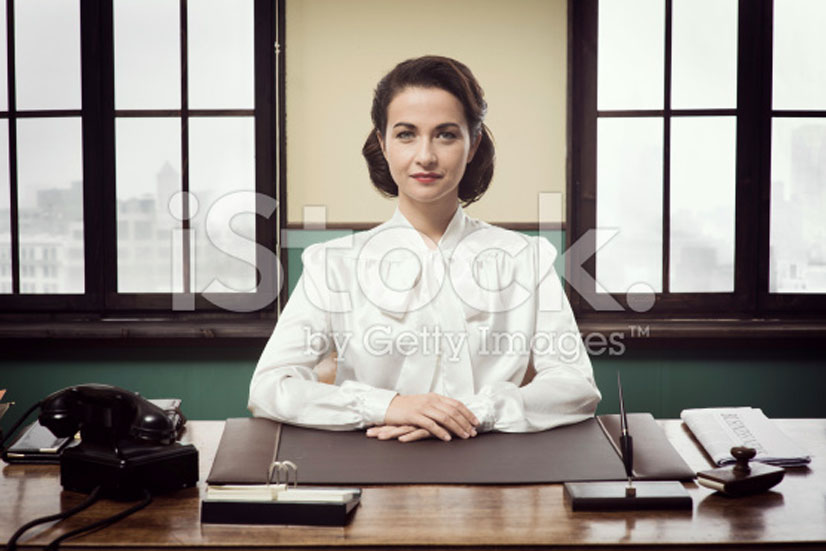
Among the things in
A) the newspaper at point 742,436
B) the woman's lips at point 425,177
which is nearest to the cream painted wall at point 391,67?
the woman's lips at point 425,177

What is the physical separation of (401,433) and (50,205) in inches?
85.4

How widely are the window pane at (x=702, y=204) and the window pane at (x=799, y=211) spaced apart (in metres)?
0.18

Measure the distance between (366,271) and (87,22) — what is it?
5.77ft

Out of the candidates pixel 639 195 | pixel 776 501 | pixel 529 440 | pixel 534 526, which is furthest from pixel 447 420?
pixel 639 195

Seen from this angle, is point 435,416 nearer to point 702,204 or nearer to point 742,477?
point 742,477

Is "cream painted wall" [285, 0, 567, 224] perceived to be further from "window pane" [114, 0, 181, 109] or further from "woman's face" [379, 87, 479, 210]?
"woman's face" [379, 87, 479, 210]

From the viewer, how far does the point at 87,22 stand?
3.01 meters

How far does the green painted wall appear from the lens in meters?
2.99

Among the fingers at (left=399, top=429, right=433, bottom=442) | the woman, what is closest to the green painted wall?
the woman

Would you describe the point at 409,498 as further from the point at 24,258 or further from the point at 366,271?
the point at 24,258

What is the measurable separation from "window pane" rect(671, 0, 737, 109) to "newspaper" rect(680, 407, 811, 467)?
5.67 feet

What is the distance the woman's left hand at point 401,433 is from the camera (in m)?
1.50

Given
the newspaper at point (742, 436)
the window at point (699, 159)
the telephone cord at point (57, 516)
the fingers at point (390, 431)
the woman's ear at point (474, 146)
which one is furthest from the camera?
the window at point (699, 159)

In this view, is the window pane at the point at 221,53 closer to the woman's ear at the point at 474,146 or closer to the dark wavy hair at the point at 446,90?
the dark wavy hair at the point at 446,90
